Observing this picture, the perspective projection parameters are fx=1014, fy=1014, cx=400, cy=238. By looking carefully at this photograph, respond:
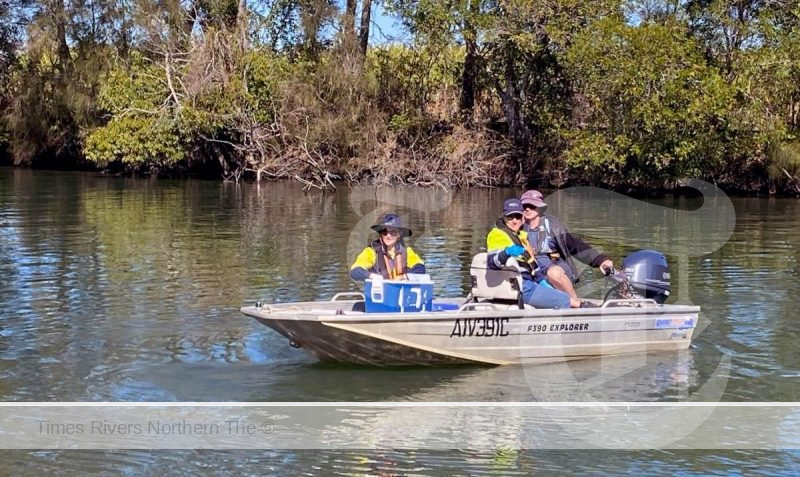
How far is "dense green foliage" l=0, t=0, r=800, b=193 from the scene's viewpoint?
33219 millimetres

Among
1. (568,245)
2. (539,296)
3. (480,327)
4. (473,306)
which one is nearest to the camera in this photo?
(480,327)

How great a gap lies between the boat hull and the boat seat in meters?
0.14

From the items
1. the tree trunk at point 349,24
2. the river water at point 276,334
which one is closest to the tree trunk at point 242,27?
the tree trunk at point 349,24

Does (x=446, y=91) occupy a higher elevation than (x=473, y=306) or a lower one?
higher

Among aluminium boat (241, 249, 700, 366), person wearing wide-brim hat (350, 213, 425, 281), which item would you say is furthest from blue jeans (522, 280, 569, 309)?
person wearing wide-brim hat (350, 213, 425, 281)

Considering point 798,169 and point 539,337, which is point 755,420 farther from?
point 798,169

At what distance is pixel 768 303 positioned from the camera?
14.1 metres

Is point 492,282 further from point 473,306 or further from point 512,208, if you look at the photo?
point 512,208

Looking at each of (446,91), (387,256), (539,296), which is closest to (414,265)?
(387,256)

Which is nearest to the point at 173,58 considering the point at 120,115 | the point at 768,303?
the point at 120,115

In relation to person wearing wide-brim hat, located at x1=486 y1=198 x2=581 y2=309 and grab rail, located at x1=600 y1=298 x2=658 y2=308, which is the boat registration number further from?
grab rail, located at x1=600 y1=298 x2=658 y2=308

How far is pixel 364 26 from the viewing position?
4100 centimetres

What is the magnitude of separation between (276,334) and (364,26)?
30.9m

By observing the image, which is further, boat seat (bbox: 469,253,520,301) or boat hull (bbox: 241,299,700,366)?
boat seat (bbox: 469,253,520,301)
